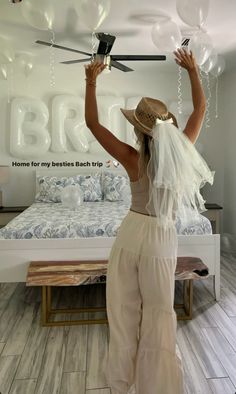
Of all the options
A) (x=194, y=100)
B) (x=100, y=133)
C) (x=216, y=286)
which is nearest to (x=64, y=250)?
(x=216, y=286)

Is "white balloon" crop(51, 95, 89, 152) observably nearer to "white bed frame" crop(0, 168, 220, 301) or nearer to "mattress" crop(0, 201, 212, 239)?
"mattress" crop(0, 201, 212, 239)

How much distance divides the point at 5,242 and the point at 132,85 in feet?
9.32

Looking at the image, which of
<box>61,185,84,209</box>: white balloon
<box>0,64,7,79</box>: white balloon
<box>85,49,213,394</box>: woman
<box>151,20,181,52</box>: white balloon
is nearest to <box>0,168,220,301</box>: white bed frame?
<box>61,185,84,209</box>: white balloon

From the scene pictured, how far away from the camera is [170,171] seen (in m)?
1.27

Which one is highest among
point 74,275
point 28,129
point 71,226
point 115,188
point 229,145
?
point 28,129

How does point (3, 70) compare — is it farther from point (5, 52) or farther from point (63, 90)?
point (63, 90)

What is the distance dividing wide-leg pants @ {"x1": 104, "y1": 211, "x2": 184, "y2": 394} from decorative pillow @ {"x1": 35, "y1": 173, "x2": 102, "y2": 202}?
104 inches

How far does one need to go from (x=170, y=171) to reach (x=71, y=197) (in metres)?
2.51

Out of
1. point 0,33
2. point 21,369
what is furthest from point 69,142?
point 21,369

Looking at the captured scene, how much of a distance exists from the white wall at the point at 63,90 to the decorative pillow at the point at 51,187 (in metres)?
0.37

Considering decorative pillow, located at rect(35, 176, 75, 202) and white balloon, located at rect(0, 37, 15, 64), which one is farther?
decorative pillow, located at rect(35, 176, 75, 202)

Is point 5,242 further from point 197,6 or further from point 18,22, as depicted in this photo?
point 197,6

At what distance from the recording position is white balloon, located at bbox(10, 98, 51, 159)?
432 centimetres

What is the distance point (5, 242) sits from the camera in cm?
261
